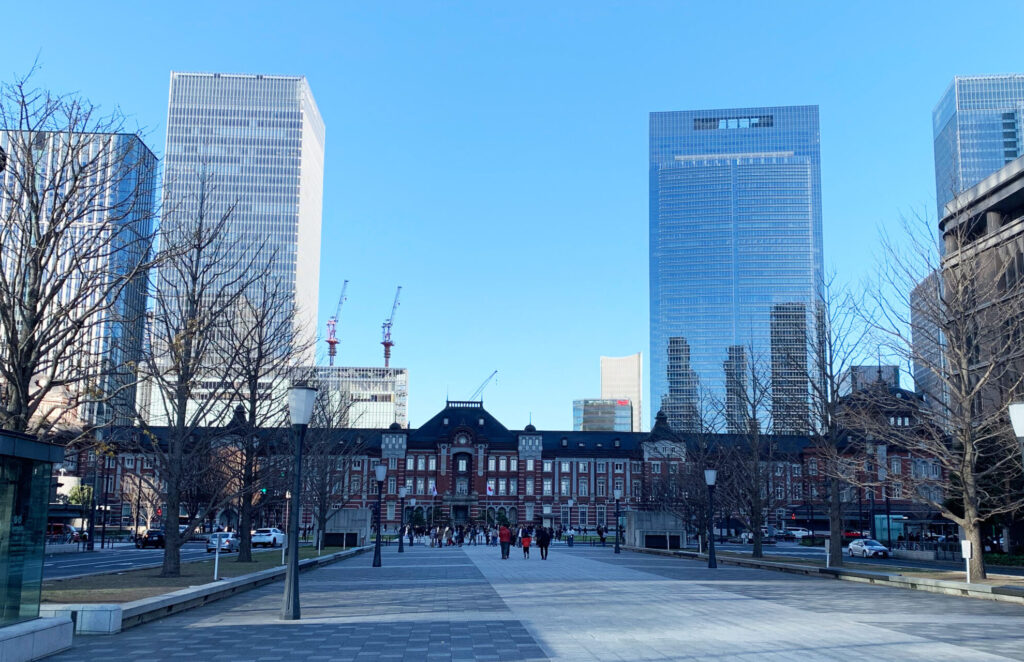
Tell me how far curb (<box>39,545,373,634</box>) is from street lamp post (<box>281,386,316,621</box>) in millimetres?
2310

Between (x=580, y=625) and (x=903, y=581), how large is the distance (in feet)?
49.0

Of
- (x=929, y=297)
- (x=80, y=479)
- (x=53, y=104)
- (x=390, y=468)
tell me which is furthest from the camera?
(x=390, y=468)

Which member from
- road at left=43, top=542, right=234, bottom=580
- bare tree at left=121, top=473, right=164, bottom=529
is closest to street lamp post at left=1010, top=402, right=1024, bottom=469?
road at left=43, top=542, right=234, bottom=580

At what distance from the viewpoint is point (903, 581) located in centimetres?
2672

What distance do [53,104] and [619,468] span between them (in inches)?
3670

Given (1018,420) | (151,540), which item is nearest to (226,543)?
(151,540)

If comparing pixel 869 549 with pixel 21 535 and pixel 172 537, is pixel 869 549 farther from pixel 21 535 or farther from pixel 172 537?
pixel 21 535

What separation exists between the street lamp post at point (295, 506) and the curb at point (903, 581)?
653 inches

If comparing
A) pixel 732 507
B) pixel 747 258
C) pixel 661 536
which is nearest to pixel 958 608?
pixel 732 507

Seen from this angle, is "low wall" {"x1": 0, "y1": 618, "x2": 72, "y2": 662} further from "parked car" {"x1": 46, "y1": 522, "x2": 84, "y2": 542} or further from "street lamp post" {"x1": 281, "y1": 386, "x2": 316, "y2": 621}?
"parked car" {"x1": 46, "y1": 522, "x2": 84, "y2": 542}

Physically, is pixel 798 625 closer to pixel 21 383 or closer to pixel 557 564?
pixel 21 383

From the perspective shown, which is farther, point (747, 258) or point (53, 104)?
point (747, 258)

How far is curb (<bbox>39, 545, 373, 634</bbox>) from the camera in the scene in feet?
47.9

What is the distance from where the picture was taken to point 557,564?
38.2 meters
